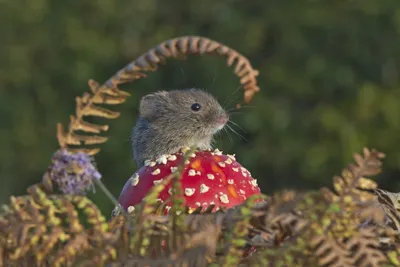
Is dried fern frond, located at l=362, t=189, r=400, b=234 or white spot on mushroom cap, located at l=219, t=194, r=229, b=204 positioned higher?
dried fern frond, located at l=362, t=189, r=400, b=234

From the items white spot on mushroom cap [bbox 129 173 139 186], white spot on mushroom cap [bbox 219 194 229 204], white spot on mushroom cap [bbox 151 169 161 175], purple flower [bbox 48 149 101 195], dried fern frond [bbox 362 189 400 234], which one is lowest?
white spot on mushroom cap [bbox 219 194 229 204]

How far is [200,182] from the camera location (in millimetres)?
1935

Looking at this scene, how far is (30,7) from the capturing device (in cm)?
1216

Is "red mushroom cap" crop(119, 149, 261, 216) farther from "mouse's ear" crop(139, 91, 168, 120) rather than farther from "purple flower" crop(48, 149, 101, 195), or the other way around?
"mouse's ear" crop(139, 91, 168, 120)

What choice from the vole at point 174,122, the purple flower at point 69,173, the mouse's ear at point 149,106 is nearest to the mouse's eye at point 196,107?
the vole at point 174,122

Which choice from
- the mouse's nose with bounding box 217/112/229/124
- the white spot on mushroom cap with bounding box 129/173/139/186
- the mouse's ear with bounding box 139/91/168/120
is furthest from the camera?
the mouse's nose with bounding box 217/112/229/124

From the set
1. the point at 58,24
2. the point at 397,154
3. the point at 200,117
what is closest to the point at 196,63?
the point at 58,24

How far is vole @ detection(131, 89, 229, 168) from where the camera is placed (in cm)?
325

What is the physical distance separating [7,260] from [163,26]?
1137 centimetres

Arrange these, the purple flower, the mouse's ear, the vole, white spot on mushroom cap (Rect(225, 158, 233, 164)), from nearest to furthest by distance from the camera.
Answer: the purple flower → white spot on mushroom cap (Rect(225, 158, 233, 164)) → the vole → the mouse's ear

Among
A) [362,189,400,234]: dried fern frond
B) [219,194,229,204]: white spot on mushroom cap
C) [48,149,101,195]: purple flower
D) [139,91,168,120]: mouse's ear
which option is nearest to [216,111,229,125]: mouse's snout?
[139,91,168,120]: mouse's ear

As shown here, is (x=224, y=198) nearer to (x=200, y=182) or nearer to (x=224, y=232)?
(x=200, y=182)

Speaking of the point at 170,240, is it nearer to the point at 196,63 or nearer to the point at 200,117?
the point at 200,117

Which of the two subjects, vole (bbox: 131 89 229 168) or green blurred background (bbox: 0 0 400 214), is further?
green blurred background (bbox: 0 0 400 214)
